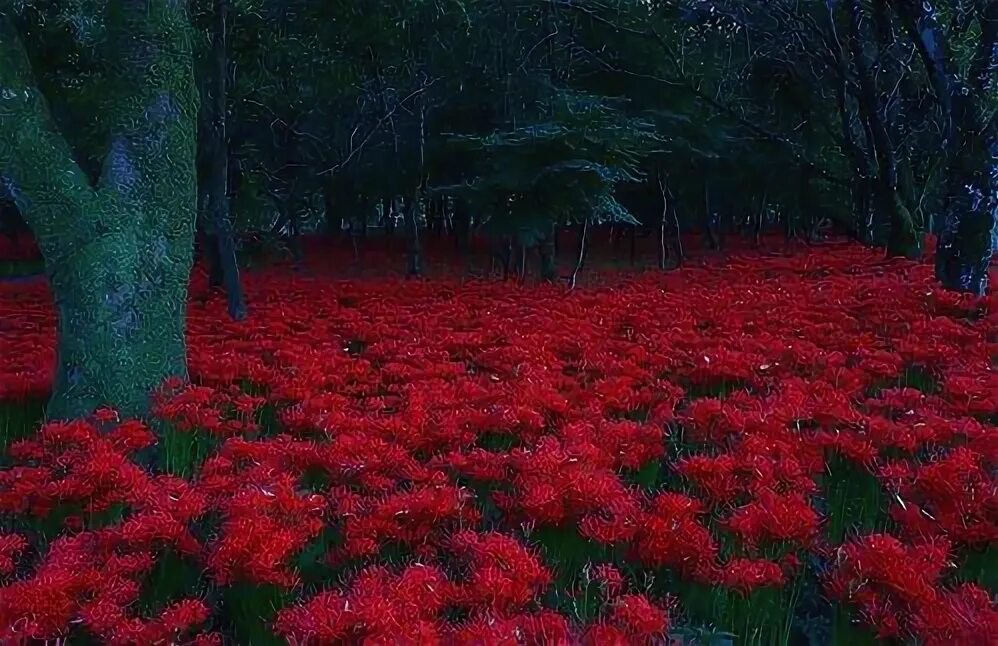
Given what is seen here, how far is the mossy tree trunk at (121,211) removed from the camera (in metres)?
4.26

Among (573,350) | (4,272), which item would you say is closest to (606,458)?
(573,350)

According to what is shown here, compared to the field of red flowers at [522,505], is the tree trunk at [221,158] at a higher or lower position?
higher

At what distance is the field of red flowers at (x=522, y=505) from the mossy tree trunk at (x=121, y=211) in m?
0.38

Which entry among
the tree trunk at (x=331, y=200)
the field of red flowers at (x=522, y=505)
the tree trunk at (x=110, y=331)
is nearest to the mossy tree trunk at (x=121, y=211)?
the tree trunk at (x=110, y=331)

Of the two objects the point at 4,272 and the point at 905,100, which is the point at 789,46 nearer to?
the point at 905,100

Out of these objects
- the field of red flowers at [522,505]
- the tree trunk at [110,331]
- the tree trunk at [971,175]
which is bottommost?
the field of red flowers at [522,505]

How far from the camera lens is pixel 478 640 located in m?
1.79

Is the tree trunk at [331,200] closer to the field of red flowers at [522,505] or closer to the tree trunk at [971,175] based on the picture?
the tree trunk at [971,175]

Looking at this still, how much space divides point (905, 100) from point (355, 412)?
50.3ft

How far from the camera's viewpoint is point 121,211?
4.42m

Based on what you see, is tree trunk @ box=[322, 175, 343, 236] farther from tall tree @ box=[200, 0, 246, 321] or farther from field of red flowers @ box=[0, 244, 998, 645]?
field of red flowers @ box=[0, 244, 998, 645]

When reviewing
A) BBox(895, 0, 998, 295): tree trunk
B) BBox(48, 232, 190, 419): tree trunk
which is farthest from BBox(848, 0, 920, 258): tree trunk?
BBox(48, 232, 190, 419): tree trunk

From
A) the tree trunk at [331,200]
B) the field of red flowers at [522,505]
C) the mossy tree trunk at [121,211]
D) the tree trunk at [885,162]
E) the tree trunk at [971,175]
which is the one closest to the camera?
the field of red flowers at [522,505]

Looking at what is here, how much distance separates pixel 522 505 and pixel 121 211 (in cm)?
296
